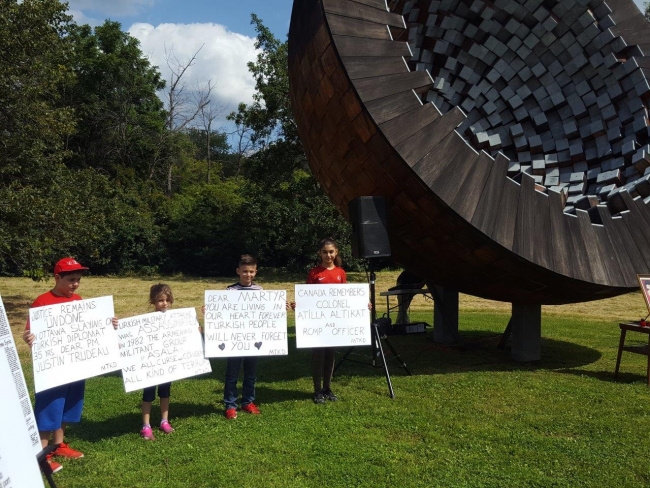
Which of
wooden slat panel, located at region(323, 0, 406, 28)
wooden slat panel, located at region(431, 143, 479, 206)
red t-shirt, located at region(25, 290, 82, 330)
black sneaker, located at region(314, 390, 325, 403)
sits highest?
wooden slat panel, located at region(323, 0, 406, 28)

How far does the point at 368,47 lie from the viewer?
464cm

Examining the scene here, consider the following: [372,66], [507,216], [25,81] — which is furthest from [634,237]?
[25,81]

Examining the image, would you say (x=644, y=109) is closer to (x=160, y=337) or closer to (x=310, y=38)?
(x=310, y=38)

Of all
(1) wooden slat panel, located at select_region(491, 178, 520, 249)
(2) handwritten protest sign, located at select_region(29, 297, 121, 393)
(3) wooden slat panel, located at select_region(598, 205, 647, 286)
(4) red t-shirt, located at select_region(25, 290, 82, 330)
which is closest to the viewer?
(2) handwritten protest sign, located at select_region(29, 297, 121, 393)

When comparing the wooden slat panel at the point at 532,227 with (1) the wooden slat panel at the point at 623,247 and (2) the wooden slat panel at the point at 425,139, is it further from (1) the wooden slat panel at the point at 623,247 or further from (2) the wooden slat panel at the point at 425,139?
(2) the wooden slat panel at the point at 425,139

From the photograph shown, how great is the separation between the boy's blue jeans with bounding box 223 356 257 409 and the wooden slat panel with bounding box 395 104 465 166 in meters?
2.08

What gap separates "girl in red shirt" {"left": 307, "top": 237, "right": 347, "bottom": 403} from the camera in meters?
4.68

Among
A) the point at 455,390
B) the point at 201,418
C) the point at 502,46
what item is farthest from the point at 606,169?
the point at 201,418

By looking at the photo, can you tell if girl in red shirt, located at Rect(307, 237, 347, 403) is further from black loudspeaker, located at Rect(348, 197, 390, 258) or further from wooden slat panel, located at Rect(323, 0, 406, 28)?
wooden slat panel, located at Rect(323, 0, 406, 28)

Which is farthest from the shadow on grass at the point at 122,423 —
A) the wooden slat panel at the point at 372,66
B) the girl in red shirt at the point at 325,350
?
the wooden slat panel at the point at 372,66

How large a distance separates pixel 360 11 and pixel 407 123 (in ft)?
3.54

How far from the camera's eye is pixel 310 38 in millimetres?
4910

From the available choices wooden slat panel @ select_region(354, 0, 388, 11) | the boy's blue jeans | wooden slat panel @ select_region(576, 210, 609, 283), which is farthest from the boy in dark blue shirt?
wooden slat panel @ select_region(576, 210, 609, 283)

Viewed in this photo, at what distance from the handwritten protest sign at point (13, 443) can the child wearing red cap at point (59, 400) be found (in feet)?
5.22
